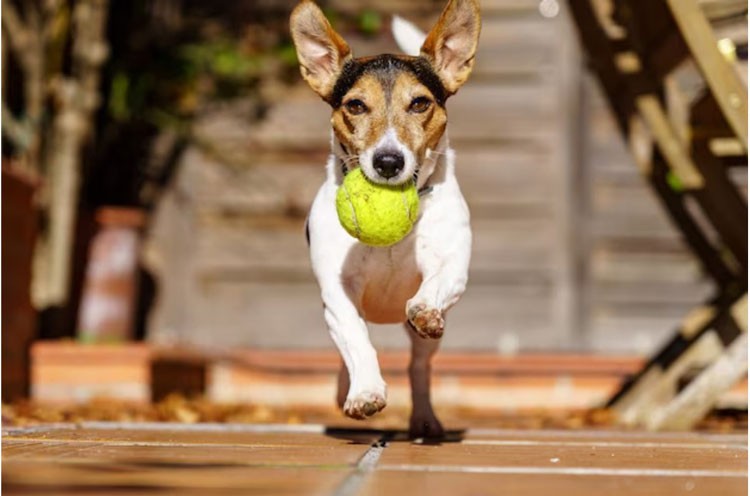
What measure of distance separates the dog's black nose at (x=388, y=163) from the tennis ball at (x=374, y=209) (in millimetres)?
34

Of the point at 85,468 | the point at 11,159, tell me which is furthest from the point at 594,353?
the point at 85,468

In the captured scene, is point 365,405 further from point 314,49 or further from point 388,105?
point 314,49

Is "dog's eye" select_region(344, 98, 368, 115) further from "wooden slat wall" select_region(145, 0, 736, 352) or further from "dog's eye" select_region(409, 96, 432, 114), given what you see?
"wooden slat wall" select_region(145, 0, 736, 352)

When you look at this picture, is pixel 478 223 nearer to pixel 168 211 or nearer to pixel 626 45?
pixel 168 211

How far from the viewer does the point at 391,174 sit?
2967mm

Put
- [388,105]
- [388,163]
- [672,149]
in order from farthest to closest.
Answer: [672,149], [388,105], [388,163]

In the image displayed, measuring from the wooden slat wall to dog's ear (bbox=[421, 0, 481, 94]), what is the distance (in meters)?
3.79

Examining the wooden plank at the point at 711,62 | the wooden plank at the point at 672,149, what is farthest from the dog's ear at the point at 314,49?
the wooden plank at the point at 672,149

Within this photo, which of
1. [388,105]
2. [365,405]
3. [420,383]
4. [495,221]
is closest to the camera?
[365,405]

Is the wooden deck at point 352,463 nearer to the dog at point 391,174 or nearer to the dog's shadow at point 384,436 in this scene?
the dog's shadow at point 384,436

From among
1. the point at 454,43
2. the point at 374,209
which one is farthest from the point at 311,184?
the point at 374,209

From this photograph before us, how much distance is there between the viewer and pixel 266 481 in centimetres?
207

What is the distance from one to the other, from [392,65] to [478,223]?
159 inches

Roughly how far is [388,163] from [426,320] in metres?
0.41
